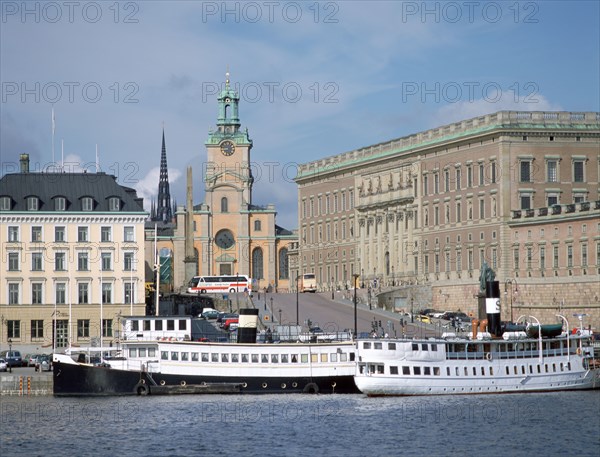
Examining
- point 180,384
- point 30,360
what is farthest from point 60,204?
point 180,384

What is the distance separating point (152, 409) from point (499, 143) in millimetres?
73144

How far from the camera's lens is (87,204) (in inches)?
5792

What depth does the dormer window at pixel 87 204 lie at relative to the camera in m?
147

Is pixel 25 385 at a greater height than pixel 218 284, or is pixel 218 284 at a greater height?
pixel 218 284

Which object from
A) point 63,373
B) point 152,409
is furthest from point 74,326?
point 152,409

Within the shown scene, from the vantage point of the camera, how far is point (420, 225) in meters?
187

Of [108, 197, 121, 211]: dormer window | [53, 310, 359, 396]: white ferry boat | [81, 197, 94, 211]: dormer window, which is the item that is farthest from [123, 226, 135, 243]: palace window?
[53, 310, 359, 396]: white ferry boat

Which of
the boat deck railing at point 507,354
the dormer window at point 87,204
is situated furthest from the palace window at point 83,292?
the boat deck railing at point 507,354

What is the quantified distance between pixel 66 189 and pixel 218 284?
4902 cm

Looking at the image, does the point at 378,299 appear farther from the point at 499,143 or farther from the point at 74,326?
the point at 74,326

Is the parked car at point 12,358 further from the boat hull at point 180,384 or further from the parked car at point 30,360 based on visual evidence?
the boat hull at point 180,384

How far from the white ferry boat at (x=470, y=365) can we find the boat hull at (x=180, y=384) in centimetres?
328

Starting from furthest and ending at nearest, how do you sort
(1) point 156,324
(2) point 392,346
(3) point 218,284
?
1. (3) point 218,284
2. (1) point 156,324
3. (2) point 392,346

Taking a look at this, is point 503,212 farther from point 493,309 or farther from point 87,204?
point 493,309
